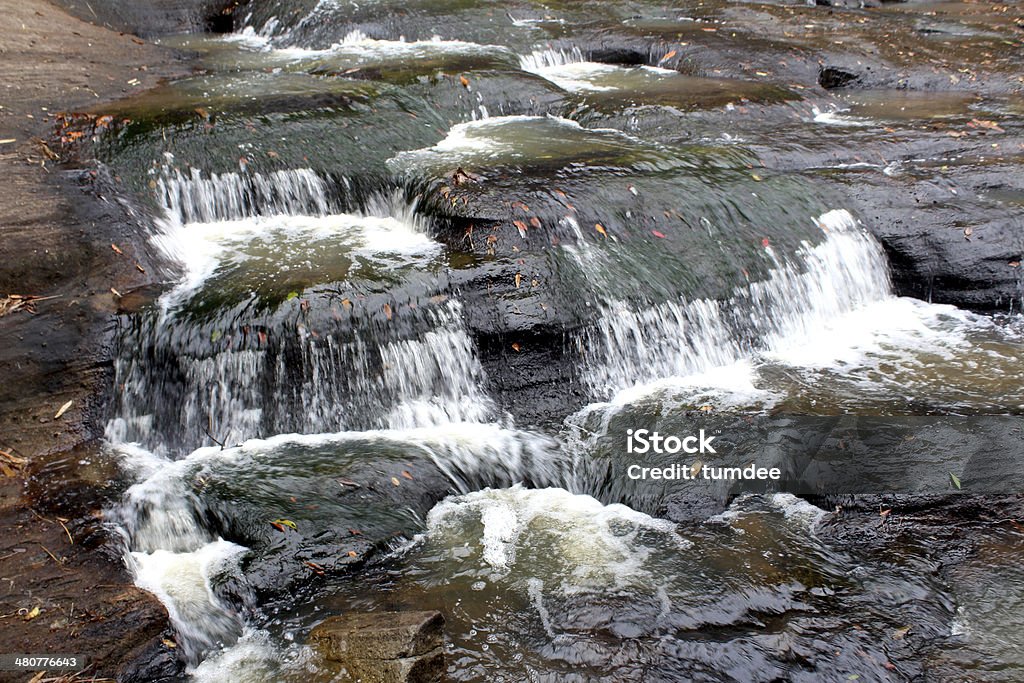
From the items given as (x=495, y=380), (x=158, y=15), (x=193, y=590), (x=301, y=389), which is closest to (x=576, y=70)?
(x=158, y=15)

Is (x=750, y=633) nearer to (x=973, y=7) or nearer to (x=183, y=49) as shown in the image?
(x=183, y=49)

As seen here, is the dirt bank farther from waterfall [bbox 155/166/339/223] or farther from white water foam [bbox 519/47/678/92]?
white water foam [bbox 519/47/678/92]

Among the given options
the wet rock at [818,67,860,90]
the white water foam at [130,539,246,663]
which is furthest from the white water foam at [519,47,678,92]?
the white water foam at [130,539,246,663]

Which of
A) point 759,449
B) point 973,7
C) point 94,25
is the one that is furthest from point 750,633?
point 973,7

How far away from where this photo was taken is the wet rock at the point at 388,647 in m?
4.01

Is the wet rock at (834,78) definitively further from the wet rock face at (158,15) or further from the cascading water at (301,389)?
the wet rock face at (158,15)

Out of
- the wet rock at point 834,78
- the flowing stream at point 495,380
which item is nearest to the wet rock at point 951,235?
the flowing stream at point 495,380

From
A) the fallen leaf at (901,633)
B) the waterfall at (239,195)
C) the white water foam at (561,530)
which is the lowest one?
the fallen leaf at (901,633)

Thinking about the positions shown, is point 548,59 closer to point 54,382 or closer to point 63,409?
point 54,382

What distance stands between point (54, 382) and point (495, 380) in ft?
10.2

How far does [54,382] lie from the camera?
19.5ft

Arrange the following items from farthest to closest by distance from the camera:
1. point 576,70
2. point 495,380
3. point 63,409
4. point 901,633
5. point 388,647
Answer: point 576,70, point 495,380, point 63,409, point 901,633, point 388,647

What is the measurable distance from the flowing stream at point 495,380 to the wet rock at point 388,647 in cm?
15

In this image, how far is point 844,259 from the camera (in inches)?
313
